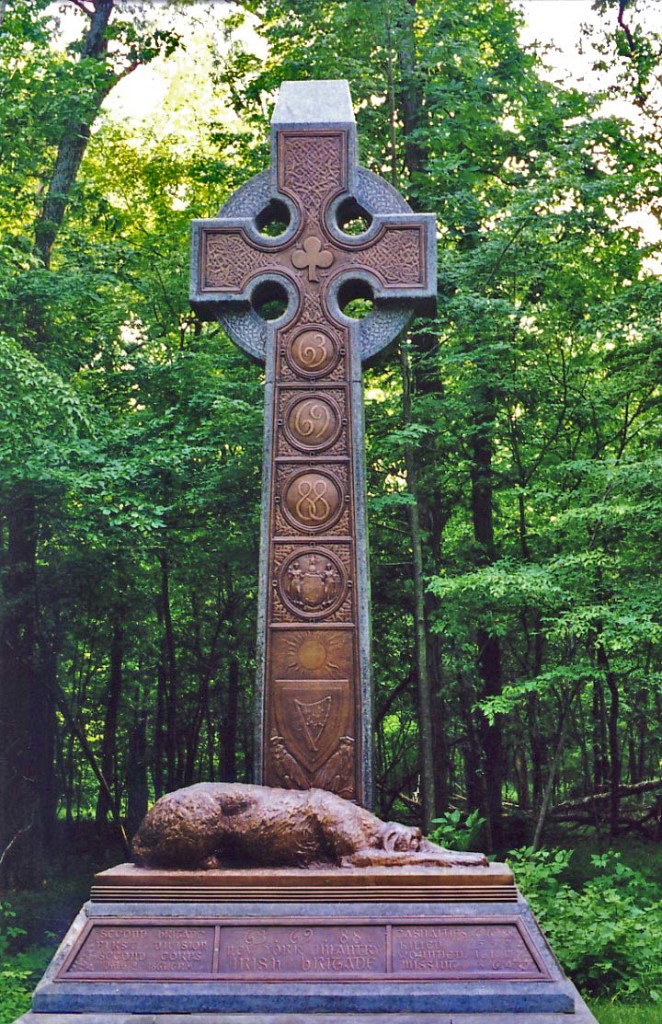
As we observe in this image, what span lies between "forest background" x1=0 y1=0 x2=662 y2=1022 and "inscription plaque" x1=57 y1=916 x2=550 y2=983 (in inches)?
131

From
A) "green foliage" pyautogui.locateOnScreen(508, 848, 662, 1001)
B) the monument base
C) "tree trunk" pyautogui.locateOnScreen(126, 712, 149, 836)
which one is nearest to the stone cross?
the monument base

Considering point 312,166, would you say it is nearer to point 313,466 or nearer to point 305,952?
point 313,466

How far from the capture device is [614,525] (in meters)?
8.95

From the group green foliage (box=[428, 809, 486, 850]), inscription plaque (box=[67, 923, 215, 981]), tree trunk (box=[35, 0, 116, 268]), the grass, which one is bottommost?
the grass

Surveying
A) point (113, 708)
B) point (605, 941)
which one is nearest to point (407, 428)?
point (605, 941)

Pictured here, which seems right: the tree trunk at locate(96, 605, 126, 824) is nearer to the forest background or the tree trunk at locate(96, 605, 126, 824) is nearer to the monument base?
the forest background

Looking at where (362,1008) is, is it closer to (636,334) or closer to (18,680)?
(636,334)

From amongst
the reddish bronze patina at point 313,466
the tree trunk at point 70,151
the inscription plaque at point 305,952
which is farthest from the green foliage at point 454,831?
the tree trunk at point 70,151

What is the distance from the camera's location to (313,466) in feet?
20.0

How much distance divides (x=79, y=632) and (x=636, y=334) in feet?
25.0

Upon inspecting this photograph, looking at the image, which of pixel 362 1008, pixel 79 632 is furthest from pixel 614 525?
pixel 79 632

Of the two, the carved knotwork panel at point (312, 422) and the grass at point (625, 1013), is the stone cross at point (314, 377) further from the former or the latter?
the grass at point (625, 1013)

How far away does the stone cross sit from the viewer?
5.68m

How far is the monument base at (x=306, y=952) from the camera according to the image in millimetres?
4059
